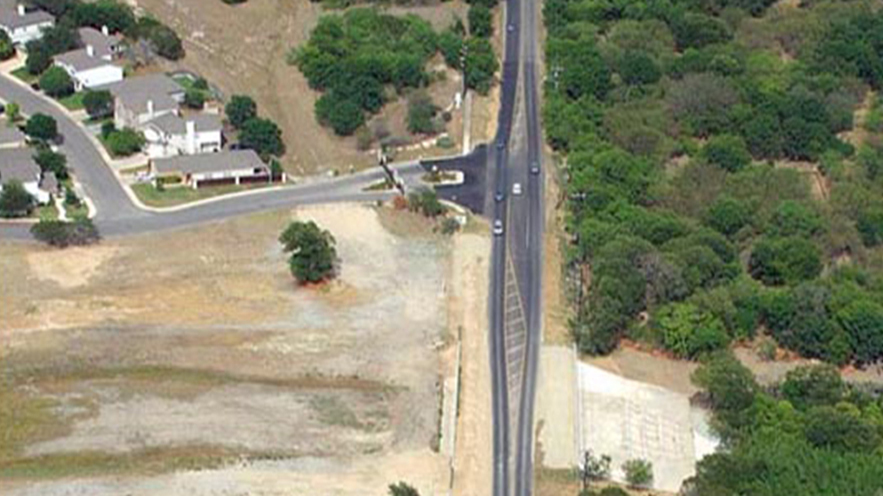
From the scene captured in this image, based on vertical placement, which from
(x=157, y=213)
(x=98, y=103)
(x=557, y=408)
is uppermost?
(x=98, y=103)

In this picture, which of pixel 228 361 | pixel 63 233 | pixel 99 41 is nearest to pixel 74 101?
pixel 99 41

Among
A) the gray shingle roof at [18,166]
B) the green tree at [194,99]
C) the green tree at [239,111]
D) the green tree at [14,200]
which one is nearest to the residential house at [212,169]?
the green tree at [239,111]

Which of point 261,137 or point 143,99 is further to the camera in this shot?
point 143,99

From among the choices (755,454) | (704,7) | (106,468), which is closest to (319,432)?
(106,468)

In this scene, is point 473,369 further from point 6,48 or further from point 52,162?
point 6,48

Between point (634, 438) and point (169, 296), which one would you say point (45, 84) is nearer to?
point (169, 296)

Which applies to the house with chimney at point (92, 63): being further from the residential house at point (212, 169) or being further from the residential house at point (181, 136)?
the residential house at point (212, 169)
